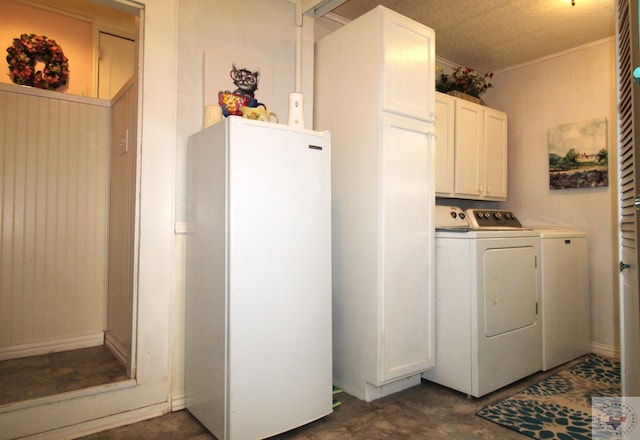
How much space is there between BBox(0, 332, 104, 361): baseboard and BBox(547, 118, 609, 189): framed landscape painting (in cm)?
391

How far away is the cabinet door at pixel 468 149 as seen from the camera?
130 inches

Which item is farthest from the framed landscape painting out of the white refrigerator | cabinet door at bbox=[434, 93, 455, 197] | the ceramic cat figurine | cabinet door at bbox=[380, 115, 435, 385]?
the ceramic cat figurine

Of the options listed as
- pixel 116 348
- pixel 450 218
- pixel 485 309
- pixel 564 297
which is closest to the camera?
pixel 485 309

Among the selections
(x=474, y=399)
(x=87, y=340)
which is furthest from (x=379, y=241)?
(x=87, y=340)

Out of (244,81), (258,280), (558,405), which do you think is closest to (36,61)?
(244,81)

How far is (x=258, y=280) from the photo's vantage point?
72.2 inches

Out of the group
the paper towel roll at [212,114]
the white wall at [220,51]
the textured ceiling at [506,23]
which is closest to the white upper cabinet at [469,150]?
the textured ceiling at [506,23]

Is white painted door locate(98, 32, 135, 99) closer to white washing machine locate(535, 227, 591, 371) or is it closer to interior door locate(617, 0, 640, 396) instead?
interior door locate(617, 0, 640, 396)

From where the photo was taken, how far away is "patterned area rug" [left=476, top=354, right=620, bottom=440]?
6.49 ft

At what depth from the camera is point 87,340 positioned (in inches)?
108

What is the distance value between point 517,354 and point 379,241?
4.07 ft

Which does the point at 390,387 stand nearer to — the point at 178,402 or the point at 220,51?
the point at 178,402

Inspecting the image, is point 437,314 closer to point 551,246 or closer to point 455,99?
point 551,246

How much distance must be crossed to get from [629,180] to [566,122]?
2.55 metres
